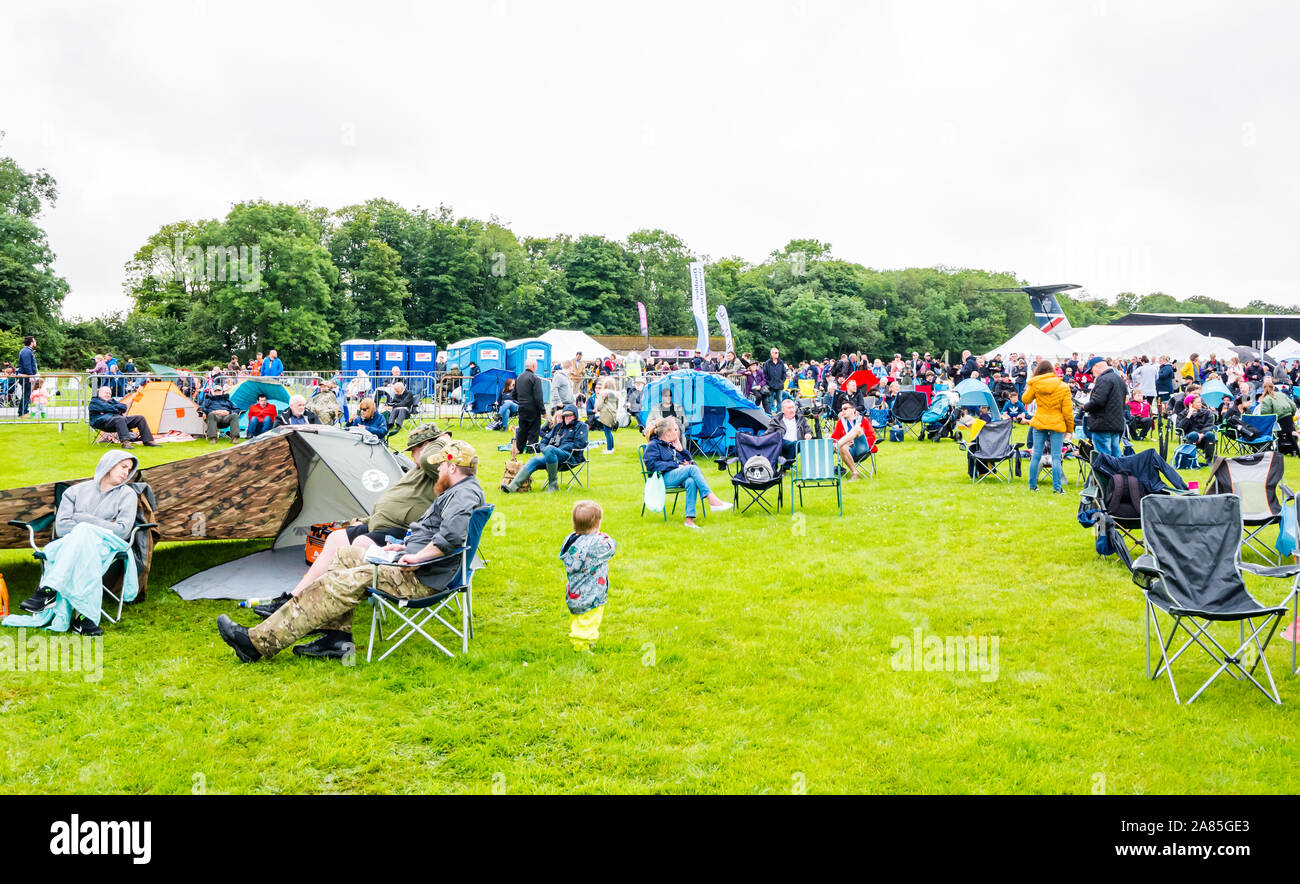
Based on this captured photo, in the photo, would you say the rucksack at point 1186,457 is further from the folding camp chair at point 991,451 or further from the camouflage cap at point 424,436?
the camouflage cap at point 424,436

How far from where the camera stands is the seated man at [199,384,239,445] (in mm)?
15578

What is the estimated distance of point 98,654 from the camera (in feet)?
17.2

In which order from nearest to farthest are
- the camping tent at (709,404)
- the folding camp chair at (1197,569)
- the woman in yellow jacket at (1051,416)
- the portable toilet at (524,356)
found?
1. the folding camp chair at (1197,569)
2. the woman in yellow jacket at (1051,416)
3. the camping tent at (709,404)
4. the portable toilet at (524,356)

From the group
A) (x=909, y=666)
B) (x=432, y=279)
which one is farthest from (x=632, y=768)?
(x=432, y=279)

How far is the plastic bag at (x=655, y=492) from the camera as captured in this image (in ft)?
29.5

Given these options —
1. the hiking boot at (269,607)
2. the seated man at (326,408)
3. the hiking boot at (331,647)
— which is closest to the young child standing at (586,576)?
the hiking boot at (331,647)

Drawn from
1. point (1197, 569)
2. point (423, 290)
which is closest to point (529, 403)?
point (1197, 569)

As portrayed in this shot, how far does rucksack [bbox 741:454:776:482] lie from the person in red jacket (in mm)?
8106

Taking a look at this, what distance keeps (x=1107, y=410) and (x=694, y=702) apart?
6919 mm

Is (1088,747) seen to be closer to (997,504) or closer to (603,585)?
(603,585)

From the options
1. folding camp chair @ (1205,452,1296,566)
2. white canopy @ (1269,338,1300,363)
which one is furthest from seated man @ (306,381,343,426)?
white canopy @ (1269,338,1300,363)

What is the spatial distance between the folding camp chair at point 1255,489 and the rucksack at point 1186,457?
491 centimetres

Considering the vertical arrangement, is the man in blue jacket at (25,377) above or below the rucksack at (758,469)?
above

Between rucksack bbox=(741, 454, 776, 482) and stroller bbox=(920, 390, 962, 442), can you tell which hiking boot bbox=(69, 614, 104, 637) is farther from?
stroller bbox=(920, 390, 962, 442)
